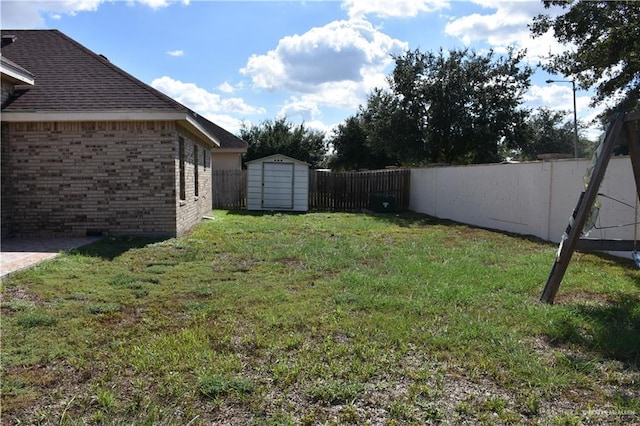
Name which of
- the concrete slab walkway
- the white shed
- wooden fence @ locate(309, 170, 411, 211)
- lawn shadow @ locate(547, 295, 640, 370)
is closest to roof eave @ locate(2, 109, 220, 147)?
the concrete slab walkway

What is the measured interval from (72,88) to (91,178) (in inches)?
82.0

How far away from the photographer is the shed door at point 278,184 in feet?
60.8

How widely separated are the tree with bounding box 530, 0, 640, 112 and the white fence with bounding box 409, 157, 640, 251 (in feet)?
6.87

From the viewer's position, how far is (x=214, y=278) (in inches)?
249

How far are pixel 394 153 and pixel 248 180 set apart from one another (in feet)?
29.6

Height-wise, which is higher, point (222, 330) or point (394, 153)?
point (394, 153)

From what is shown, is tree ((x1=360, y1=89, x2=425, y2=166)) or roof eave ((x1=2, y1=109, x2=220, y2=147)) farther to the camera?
tree ((x1=360, y1=89, x2=425, y2=166))

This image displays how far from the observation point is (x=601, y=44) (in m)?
8.90

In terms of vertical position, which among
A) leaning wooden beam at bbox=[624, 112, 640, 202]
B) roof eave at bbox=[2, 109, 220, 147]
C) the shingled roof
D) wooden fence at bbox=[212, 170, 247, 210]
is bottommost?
wooden fence at bbox=[212, 170, 247, 210]

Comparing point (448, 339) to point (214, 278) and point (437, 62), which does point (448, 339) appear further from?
point (437, 62)

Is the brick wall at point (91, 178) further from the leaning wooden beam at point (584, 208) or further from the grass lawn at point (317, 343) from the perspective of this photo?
the leaning wooden beam at point (584, 208)

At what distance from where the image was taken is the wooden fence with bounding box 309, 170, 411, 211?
1942 cm

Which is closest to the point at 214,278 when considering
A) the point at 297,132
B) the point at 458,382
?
the point at 458,382

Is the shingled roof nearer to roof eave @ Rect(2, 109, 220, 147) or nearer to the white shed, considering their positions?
roof eave @ Rect(2, 109, 220, 147)
